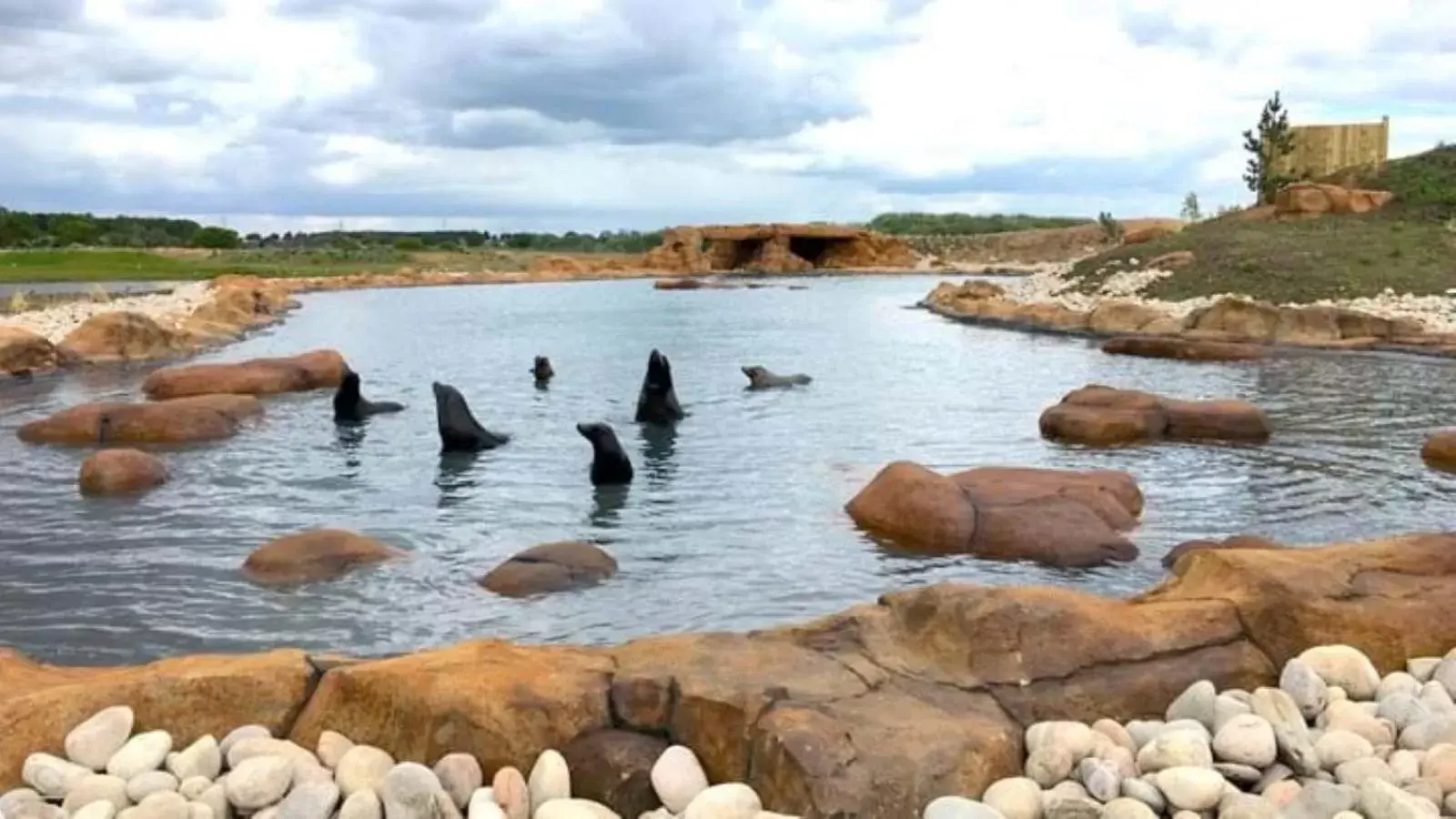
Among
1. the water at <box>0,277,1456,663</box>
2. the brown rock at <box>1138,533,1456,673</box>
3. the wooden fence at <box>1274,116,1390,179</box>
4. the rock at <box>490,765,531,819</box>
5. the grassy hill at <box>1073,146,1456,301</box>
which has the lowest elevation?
the water at <box>0,277,1456,663</box>

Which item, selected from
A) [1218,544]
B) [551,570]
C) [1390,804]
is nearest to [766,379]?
[1218,544]

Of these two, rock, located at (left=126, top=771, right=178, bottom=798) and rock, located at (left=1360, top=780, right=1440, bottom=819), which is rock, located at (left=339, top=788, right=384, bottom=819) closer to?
rock, located at (left=126, top=771, right=178, bottom=798)

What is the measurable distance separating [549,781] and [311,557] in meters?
6.20

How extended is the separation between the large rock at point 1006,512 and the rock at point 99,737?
737 centimetres

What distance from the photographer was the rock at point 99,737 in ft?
18.6

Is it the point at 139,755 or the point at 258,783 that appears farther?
the point at 139,755

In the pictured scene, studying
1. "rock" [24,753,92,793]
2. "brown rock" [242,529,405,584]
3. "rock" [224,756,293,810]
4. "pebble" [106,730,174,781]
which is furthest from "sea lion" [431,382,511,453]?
"rock" [224,756,293,810]

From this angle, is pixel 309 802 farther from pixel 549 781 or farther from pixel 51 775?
pixel 51 775

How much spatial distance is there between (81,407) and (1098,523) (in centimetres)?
1438

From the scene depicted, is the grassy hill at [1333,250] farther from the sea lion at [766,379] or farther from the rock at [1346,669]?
the rock at [1346,669]

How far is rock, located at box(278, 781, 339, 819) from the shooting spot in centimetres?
517

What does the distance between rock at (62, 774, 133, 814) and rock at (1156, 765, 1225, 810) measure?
4034 mm

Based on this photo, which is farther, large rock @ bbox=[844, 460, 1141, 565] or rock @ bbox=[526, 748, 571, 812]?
large rock @ bbox=[844, 460, 1141, 565]

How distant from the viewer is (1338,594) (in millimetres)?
6898
